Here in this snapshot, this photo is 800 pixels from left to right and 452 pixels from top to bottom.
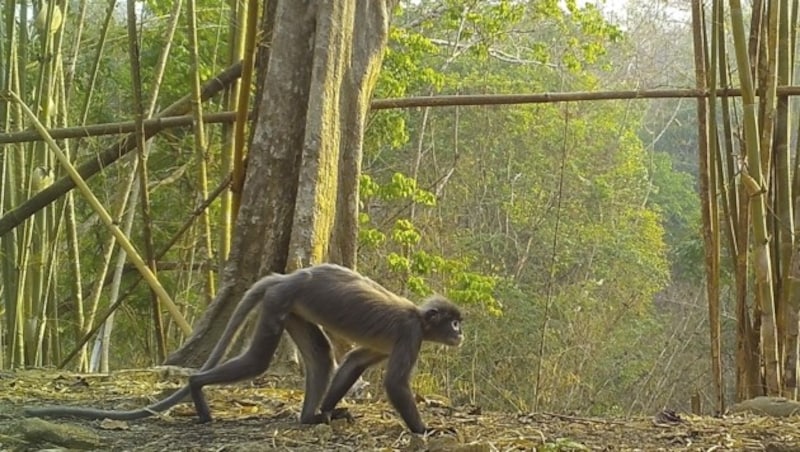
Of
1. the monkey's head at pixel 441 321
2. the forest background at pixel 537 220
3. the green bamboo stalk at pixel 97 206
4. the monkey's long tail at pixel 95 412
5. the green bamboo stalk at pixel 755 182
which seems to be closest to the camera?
the monkey's long tail at pixel 95 412

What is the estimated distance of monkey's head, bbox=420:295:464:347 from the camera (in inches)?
159

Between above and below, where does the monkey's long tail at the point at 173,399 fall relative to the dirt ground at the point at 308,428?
above

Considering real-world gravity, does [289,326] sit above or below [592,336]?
above

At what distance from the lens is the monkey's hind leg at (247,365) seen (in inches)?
152

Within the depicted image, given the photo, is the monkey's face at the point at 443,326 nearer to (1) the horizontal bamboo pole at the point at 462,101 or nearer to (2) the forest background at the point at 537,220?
(1) the horizontal bamboo pole at the point at 462,101

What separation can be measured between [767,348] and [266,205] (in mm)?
2499

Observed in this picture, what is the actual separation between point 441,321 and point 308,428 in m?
0.68

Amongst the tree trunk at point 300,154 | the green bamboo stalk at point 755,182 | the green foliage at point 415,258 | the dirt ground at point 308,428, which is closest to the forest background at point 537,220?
the green foliage at point 415,258

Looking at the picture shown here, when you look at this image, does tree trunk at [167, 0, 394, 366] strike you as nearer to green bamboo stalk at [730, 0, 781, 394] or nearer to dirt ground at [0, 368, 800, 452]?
dirt ground at [0, 368, 800, 452]

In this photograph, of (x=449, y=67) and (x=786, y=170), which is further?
(x=449, y=67)

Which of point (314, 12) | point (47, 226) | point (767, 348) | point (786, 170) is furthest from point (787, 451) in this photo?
point (47, 226)

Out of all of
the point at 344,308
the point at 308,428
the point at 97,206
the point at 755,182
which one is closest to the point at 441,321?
the point at 344,308

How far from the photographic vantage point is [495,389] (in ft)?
53.9

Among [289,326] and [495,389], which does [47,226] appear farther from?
[495,389]
